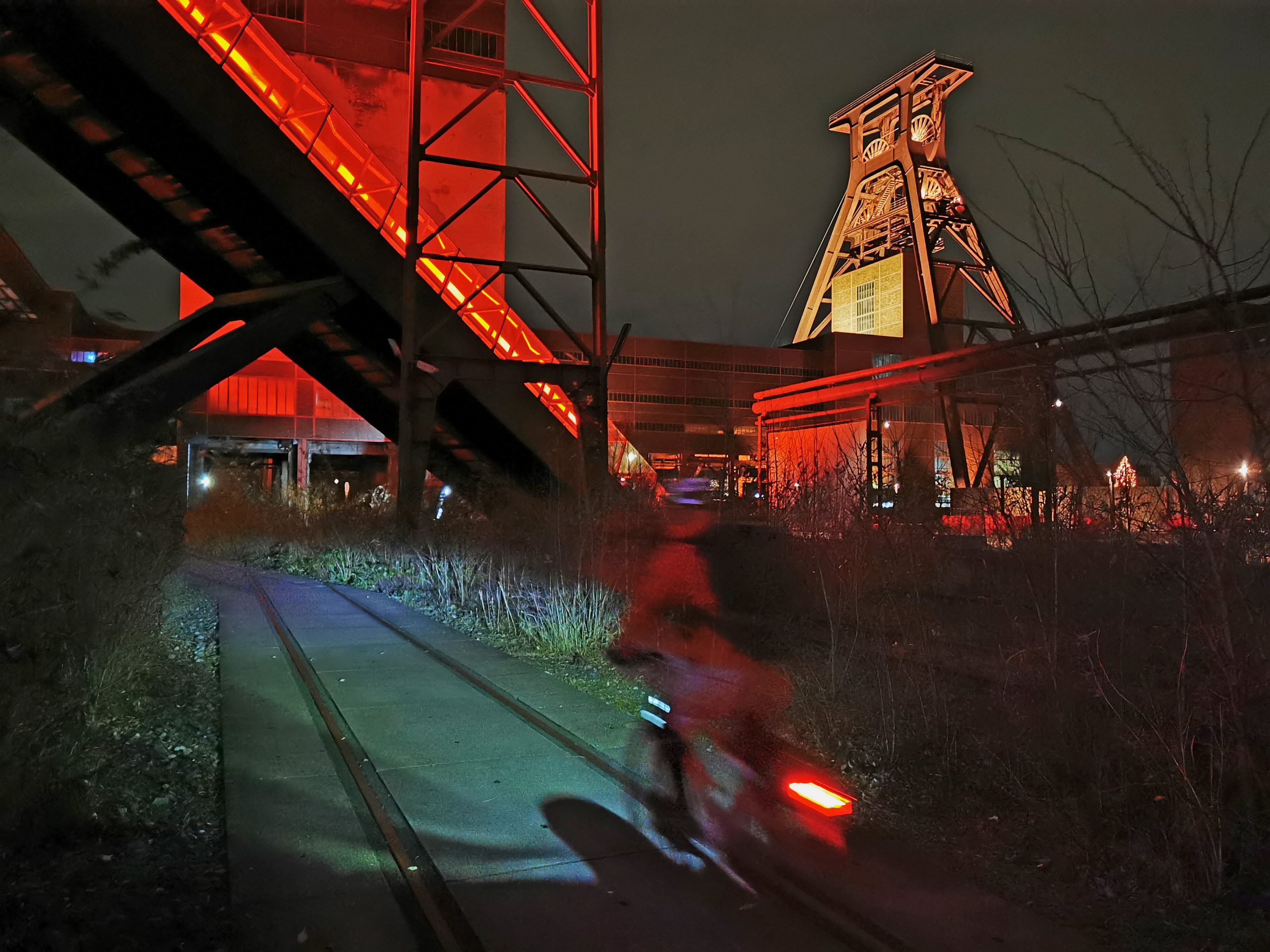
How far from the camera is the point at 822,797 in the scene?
5.86m

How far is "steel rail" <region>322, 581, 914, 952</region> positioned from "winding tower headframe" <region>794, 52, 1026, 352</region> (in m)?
44.3

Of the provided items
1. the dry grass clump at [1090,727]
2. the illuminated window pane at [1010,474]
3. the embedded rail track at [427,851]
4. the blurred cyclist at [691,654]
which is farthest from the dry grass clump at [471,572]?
the illuminated window pane at [1010,474]

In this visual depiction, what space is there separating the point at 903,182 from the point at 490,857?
7831 centimetres

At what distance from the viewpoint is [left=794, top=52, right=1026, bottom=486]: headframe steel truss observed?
57.6 meters

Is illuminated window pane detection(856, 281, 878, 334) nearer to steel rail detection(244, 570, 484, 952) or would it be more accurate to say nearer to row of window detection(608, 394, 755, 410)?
row of window detection(608, 394, 755, 410)

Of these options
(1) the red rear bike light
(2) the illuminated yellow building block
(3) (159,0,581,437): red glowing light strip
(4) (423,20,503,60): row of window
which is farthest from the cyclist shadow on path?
(2) the illuminated yellow building block

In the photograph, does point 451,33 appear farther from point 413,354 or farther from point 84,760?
point 84,760

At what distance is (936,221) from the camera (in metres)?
63.8

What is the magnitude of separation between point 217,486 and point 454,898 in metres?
30.7

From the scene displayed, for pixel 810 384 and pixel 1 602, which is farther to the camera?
pixel 810 384

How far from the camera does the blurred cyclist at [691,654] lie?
24.6 ft

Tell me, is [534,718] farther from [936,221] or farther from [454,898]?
[936,221]

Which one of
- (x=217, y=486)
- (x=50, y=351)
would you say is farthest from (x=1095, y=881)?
(x=217, y=486)

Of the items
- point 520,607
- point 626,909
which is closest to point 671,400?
point 520,607
